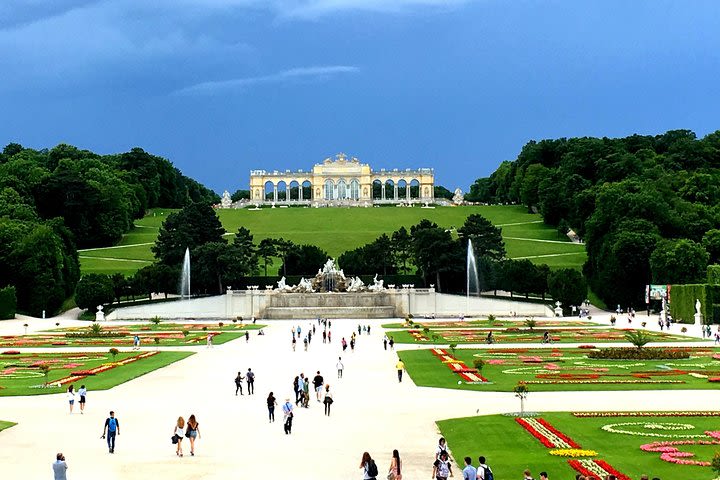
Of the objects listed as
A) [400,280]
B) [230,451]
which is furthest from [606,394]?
[400,280]

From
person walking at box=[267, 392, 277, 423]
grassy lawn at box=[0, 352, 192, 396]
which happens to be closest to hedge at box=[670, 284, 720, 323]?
grassy lawn at box=[0, 352, 192, 396]

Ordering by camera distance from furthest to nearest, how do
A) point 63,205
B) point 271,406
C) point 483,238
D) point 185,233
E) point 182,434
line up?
point 63,205
point 185,233
point 483,238
point 271,406
point 182,434

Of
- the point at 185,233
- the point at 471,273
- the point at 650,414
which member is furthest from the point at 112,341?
the point at 185,233

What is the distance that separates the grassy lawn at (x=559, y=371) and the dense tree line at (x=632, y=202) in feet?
96.0

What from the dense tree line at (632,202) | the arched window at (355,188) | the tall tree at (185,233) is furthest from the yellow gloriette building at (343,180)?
the tall tree at (185,233)

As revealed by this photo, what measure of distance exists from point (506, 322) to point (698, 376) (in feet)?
101

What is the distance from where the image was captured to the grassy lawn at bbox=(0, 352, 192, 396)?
87.4 feet

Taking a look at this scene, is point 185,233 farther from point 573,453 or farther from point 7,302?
point 573,453

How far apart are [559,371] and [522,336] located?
16.1 metres

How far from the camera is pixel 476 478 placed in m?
13.2

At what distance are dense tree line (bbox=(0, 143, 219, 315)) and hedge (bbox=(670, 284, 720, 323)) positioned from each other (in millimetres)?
38767

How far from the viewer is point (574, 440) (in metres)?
17.0

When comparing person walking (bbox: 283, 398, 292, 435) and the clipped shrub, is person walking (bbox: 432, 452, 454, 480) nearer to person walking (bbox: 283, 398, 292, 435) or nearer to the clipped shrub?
person walking (bbox: 283, 398, 292, 435)

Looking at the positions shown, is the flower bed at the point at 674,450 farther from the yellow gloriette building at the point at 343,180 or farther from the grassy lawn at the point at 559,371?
the yellow gloriette building at the point at 343,180
